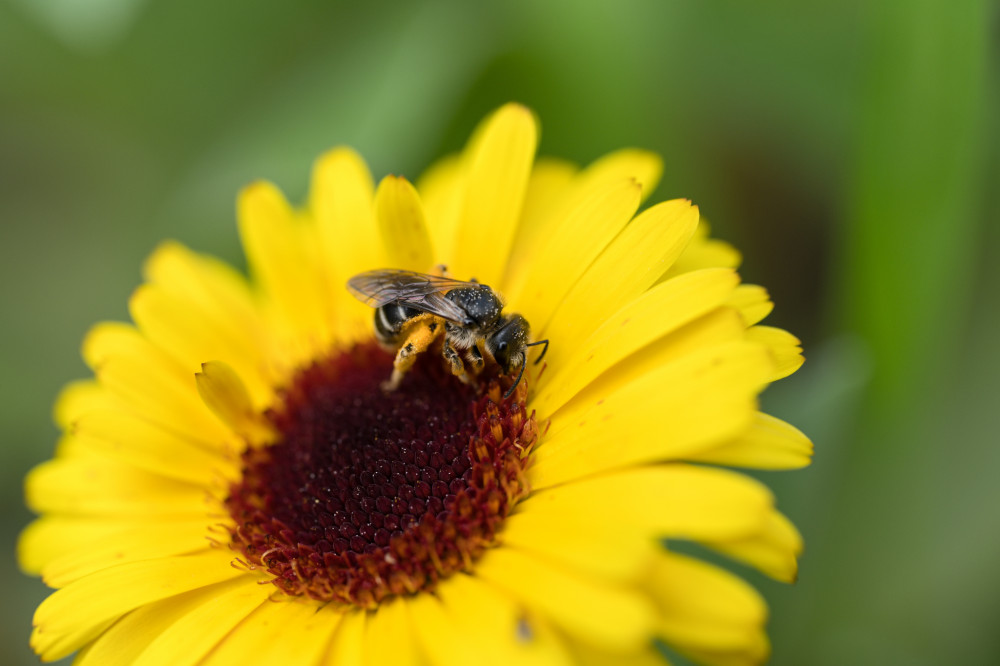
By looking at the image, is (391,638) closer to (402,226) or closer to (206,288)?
(402,226)

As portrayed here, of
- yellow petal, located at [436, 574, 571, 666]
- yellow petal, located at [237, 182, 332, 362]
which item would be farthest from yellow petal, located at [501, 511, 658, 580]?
yellow petal, located at [237, 182, 332, 362]

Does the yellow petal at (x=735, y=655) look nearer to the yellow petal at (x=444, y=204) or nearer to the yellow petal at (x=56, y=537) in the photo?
the yellow petal at (x=444, y=204)

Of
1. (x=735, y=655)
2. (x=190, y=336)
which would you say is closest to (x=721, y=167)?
(x=190, y=336)

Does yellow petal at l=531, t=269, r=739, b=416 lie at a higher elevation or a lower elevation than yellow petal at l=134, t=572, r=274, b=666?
higher

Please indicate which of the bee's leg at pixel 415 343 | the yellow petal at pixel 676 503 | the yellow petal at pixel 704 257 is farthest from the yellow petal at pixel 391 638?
the yellow petal at pixel 704 257

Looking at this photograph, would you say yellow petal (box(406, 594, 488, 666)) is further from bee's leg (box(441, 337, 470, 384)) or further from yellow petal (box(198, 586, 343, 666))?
bee's leg (box(441, 337, 470, 384))
